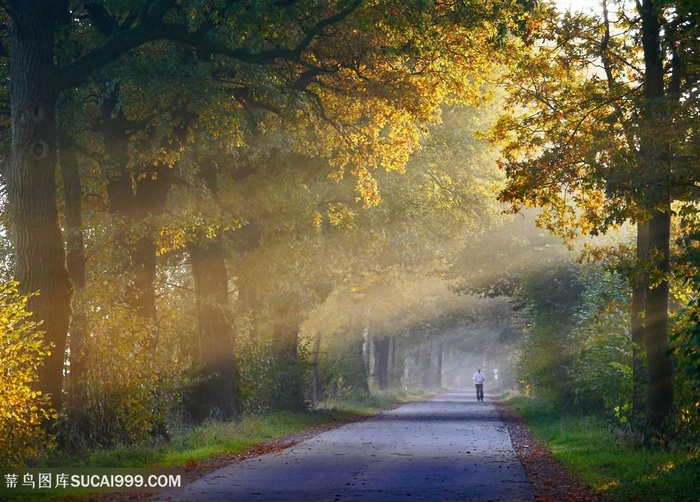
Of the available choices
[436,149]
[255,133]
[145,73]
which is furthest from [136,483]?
[436,149]

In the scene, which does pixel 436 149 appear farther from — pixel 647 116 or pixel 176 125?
pixel 647 116

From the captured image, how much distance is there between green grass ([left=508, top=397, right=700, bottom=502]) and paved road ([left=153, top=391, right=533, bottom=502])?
107 centimetres

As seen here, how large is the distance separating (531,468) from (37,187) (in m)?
9.55

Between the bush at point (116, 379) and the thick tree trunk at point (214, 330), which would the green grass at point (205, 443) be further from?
the thick tree trunk at point (214, 330)

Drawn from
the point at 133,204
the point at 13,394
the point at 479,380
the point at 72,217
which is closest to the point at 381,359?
the point at 479,380

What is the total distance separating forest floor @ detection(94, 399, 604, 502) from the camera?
44.1ft

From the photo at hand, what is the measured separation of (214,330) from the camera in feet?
92.6

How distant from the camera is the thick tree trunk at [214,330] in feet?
90.9

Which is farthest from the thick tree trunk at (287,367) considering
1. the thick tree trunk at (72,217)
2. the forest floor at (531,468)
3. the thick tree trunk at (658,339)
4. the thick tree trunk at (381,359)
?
the thick tree trunk at (381,359)

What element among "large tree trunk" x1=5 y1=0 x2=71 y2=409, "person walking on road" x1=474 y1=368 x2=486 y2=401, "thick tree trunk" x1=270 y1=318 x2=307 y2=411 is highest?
"large tree trunk" x1=5 y1=0 x2=71 y2=409

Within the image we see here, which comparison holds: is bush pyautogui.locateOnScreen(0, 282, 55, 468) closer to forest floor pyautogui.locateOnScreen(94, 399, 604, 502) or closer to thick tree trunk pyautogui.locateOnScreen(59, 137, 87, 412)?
forest floor pyautogui.locateOnScreen(94, 399, 604, 502)

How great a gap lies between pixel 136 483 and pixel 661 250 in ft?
31.4

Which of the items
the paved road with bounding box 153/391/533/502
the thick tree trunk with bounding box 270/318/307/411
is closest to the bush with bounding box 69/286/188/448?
the paved road with bounding box 153/391/533/502

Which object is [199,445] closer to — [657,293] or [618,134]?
[657,293]
